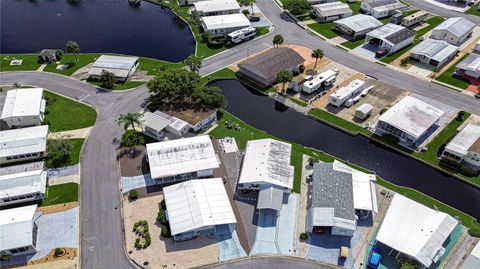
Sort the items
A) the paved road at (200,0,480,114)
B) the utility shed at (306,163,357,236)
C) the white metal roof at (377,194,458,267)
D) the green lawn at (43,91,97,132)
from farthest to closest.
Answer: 1. the paved road at (200,0,480,114)
2. the green lawn at (43,91,97,132)
3. the utility shed at (306,163,357,236)
4. the white metal roof at (377,194,458,267)

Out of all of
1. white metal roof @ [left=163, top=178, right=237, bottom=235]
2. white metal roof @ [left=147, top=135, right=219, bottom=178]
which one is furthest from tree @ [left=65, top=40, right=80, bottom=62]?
white metal roof @ [left=163, top=178, right=237, bottom=235]

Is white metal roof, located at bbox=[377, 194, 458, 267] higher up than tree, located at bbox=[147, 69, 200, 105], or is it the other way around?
tree, located at bbox=[147, 69, 200, 105]

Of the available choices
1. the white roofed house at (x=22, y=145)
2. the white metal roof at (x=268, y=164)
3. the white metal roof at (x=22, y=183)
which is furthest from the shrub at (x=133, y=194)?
the white roofed house at (x=22, y=145)

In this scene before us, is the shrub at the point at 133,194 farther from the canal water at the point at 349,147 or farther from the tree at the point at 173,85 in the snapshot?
the canal water at the point at 349,147

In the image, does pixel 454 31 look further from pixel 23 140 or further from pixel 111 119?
pixel 23 140

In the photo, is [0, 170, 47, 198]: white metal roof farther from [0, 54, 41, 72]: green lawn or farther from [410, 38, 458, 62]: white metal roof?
[410, 38, 458, 62]: white metal roof

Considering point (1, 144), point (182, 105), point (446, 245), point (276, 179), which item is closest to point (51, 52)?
point (1, 144)

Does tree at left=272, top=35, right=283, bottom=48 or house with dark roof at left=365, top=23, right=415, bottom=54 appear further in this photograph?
house with dark roof at left=365, top=23, right=415, bottom=54
